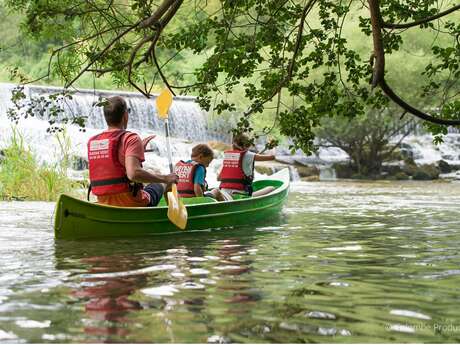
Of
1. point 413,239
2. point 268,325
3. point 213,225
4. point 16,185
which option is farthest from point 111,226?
point 16,185

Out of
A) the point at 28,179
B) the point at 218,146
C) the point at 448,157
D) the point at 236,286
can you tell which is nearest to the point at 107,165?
the point at 236,286

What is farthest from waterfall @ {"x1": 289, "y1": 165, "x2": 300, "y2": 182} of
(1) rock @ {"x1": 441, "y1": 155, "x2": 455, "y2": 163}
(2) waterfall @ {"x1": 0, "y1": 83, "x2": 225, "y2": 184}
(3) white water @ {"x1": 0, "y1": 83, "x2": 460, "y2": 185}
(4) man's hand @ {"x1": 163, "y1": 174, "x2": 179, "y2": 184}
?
(4) man's hand @ {"x1": 163, "y1": 174, "x2": 179, "y2": 184}

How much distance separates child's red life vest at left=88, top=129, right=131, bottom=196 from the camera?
7.34 meters

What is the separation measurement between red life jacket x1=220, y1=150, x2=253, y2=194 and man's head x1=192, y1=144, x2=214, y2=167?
1.08 meters

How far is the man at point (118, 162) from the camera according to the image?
7129 mm

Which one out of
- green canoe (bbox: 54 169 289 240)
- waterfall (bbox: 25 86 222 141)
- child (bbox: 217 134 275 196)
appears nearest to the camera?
green canoe (bbox: 54 169 289 240)

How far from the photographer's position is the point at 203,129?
28.8 m

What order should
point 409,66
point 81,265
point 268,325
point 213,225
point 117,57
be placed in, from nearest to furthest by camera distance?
1. point 268,325
2. point 81,265
3. point 117,57
4. point 213,225
5. point 409,66

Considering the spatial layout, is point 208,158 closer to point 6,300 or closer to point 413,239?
point 413,239

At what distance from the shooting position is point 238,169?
10.3 m

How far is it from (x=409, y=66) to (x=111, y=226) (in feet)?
65.4

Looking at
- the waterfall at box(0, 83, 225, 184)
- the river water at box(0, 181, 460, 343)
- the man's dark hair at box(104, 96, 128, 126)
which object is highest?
the waterfall at box(0, 83, 225, 184)

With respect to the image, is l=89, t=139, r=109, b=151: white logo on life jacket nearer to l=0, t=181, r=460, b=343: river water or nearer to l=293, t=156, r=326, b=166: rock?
l=0, t=181, r=460, b=343: river water

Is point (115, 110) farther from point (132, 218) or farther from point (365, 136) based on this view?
point (365, 136)
